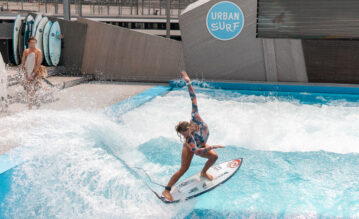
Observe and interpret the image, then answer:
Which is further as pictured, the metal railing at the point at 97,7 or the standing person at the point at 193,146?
the metal railing at the point at 97,7

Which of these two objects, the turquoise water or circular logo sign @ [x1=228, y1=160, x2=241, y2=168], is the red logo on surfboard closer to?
circular logo sign @ [x1=228, y1=160, x2=241, y2=168]

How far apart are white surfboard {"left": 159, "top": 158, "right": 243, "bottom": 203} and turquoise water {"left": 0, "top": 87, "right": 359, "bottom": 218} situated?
0.30 ft

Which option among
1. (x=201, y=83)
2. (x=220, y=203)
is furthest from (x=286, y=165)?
(x=201, y=83)

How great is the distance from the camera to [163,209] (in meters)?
3.76

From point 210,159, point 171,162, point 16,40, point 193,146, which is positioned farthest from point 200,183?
point 16,40

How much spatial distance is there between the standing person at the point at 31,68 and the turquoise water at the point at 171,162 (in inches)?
17.4

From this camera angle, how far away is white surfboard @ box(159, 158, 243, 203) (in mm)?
3956

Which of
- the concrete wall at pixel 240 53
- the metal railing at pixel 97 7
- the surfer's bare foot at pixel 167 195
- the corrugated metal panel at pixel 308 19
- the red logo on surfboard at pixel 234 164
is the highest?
the metal railing at pixel 97 7

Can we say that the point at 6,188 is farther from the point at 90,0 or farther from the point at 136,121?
the point at 90,0

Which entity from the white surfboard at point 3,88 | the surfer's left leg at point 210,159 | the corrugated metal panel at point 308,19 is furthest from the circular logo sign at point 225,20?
the surfer's left leg at point 210,159

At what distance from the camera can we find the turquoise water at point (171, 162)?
3.77 meters

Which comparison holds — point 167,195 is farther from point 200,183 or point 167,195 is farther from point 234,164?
point 234,164

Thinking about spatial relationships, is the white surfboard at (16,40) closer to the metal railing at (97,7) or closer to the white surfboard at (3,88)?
the white surfboard at (3,88)

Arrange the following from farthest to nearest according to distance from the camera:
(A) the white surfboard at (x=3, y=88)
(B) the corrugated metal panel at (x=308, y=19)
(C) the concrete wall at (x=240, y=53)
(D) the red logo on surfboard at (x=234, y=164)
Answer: (C) the concrete wall at (x=240, y=53), (B) the corrugated metal panel at (x=308, y=19), (A) the white surfboard at (x=3, y=88), (D) the red logo on surfboard at (x=234, y=164)
